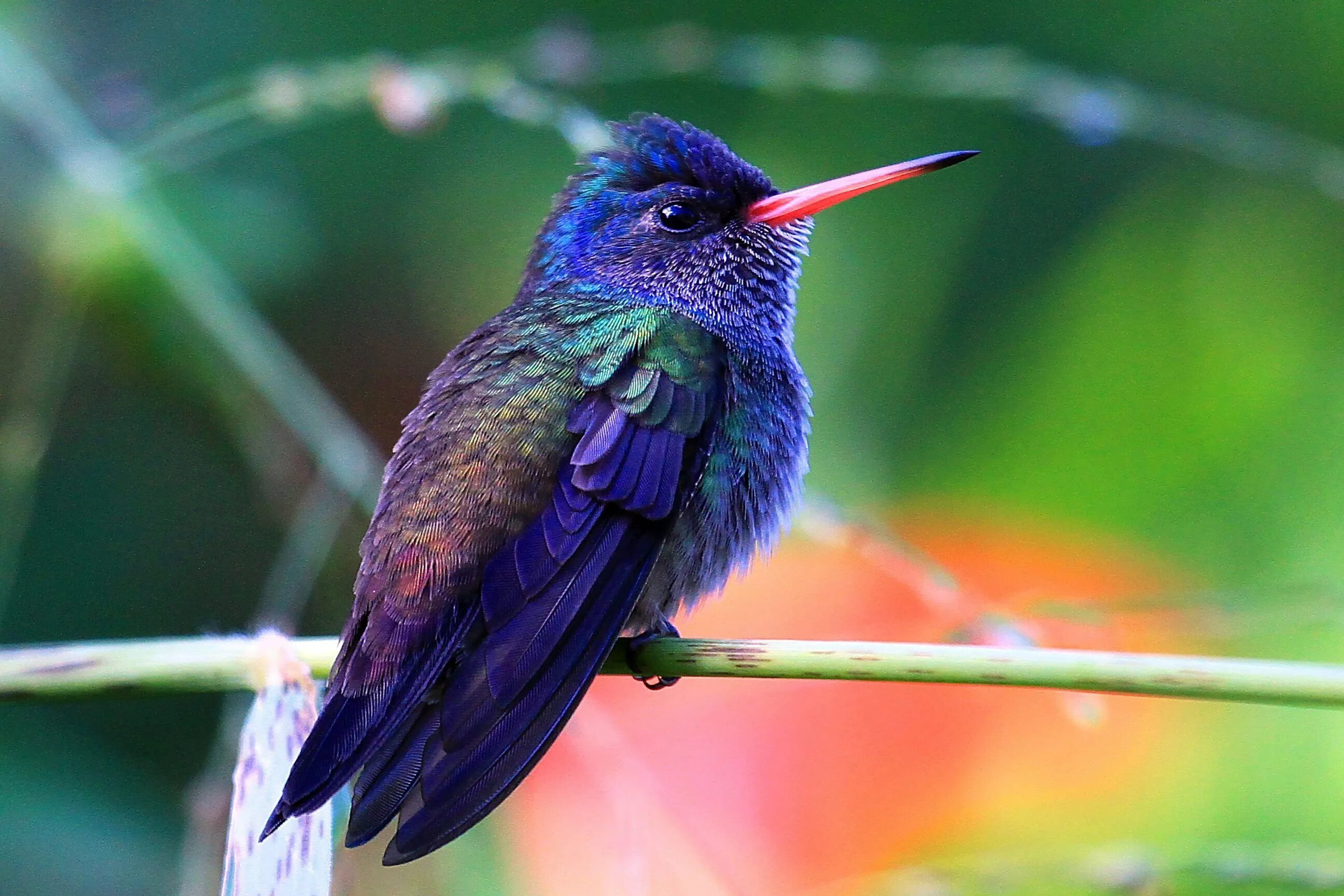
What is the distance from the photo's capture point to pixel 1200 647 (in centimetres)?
242

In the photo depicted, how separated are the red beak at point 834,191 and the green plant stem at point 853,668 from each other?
667mm

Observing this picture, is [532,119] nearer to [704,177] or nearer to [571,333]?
[571,333]

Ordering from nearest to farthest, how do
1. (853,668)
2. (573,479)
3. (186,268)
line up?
(853,668), (573,479), (186,268)

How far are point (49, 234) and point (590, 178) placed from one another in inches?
40.9

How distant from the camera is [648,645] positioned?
1563 mm

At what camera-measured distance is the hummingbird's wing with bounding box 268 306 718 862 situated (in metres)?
1.41

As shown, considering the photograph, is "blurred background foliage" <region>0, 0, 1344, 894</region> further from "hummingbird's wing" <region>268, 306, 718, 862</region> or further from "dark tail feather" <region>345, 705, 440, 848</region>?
"dark tail feather" <region>345, 705, 440, 848</region>

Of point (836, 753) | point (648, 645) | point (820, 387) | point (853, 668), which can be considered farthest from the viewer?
point (820, 387)

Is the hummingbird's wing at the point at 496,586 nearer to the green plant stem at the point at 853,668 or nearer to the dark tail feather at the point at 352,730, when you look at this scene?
the dark tail feather at the point at 352,730

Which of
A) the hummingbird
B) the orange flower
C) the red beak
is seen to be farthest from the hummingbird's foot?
the red beak

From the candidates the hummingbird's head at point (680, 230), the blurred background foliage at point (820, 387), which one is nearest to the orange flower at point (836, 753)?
the blurred background foliage at point (820, 387)

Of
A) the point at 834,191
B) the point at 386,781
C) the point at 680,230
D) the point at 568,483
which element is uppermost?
the point at 680,230

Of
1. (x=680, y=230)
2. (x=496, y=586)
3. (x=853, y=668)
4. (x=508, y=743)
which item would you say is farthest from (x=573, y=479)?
(x=680, y=230)

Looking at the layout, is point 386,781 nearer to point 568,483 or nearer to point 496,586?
point 496,586
